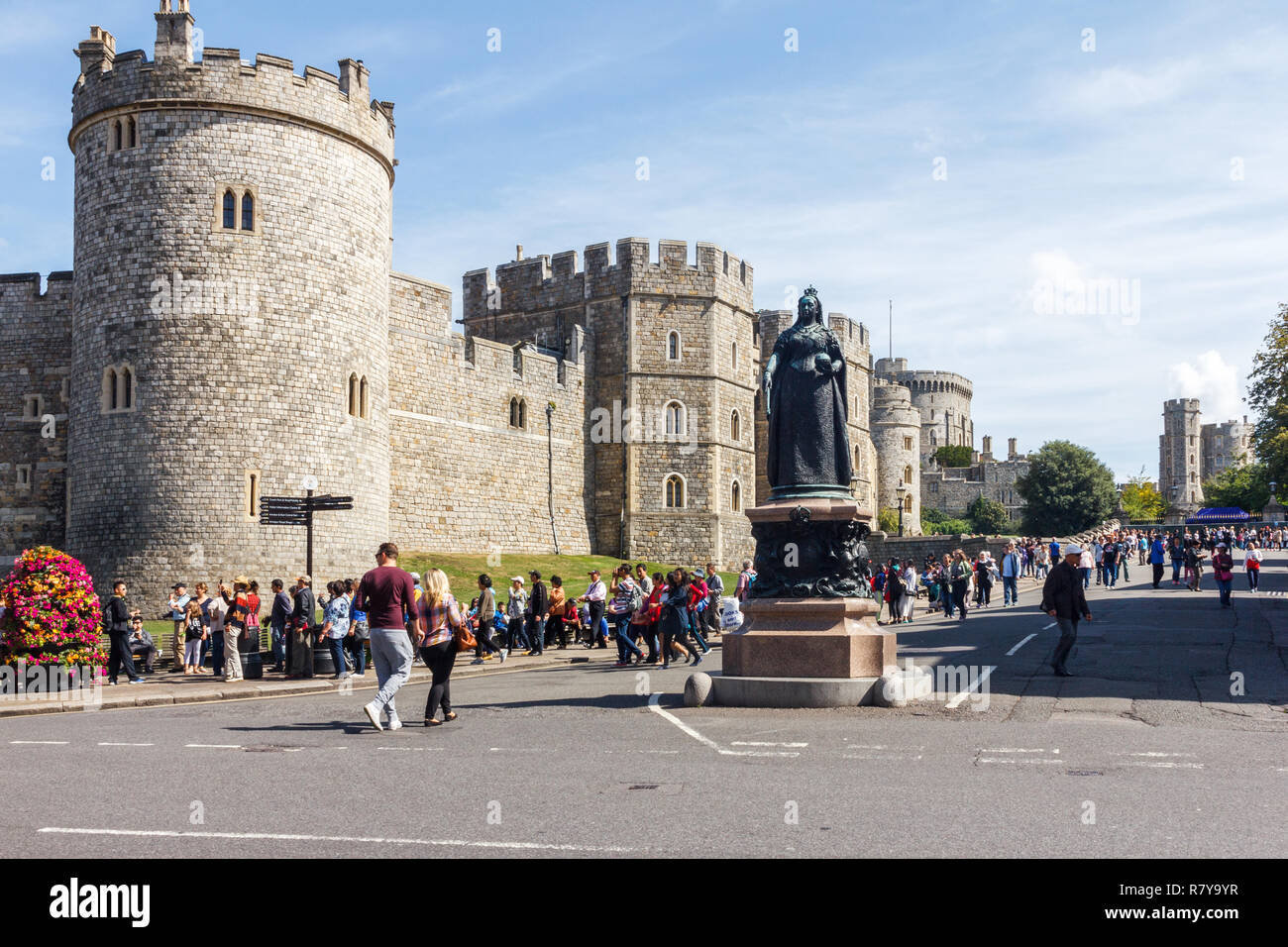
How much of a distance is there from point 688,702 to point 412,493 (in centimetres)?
2750

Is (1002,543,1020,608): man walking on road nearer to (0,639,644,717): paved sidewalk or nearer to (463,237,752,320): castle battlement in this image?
(0,639,644,717): paved sidewalk

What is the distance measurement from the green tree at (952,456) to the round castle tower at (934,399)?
3.20ft

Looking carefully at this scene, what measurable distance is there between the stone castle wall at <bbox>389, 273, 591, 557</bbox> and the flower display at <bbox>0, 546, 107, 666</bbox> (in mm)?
20464

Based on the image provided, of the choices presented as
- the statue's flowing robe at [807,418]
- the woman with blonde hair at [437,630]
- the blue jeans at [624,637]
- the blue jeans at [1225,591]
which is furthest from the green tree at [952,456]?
the woman with blonde hair at [437,630]

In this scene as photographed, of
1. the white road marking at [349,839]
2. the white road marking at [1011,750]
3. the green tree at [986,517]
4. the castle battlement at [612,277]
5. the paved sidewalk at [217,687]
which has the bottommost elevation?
the paved sidewalk at [217,687]

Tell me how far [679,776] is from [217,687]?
34.5 feet

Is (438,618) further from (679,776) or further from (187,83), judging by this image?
(187,83)

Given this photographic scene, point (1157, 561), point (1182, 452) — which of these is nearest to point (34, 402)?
point (1157, 561)

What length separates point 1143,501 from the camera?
133500 mm

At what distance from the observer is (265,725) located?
11992 mm

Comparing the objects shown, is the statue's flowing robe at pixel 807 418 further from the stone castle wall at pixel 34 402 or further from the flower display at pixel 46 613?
the stone castle wall at pixel 34 402

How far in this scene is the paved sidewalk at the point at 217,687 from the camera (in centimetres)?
1464

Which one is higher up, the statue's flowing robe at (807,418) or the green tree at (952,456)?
the green tree at (952,456)
